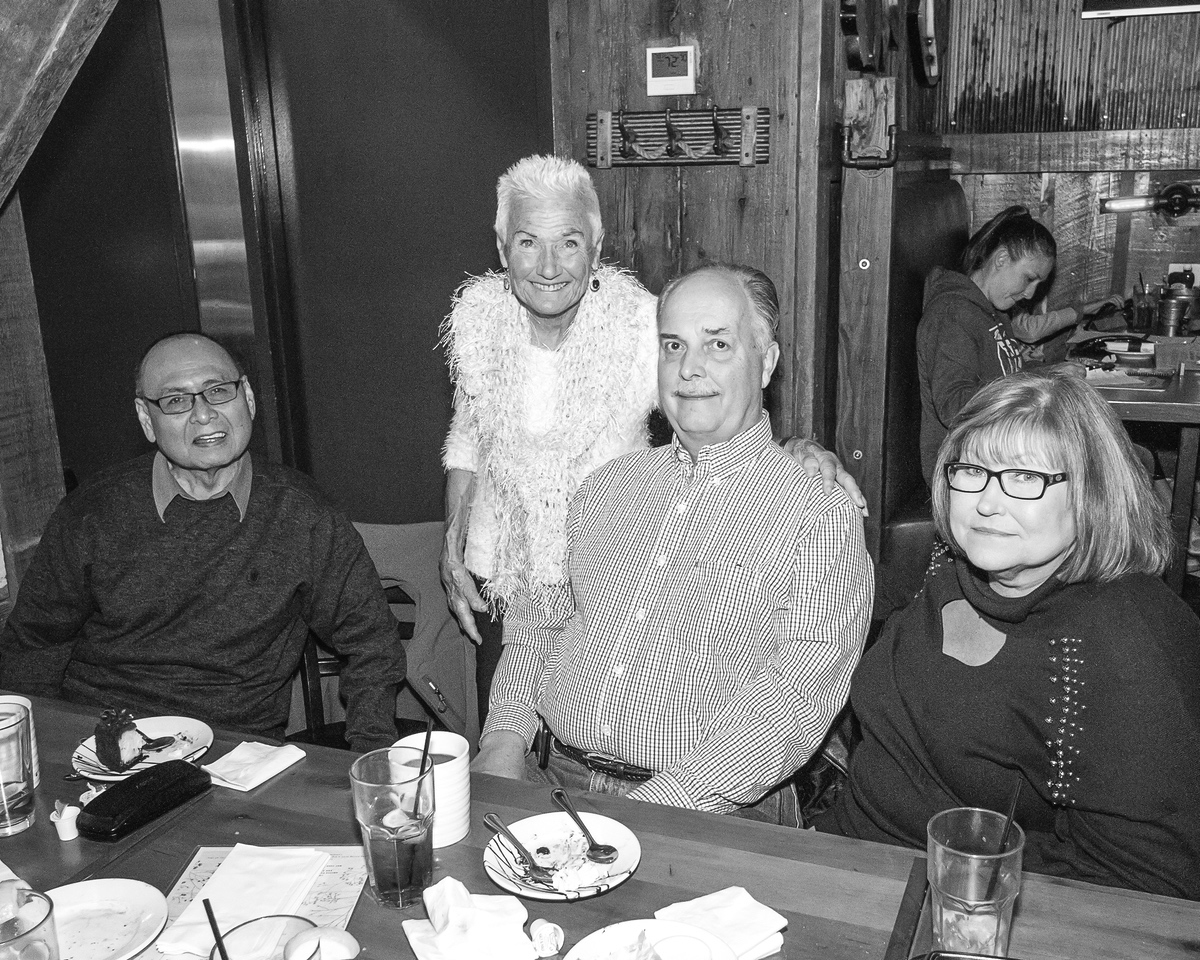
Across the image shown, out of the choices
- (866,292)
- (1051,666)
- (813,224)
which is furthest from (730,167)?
(1051,666)

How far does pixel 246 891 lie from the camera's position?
4.35 feet

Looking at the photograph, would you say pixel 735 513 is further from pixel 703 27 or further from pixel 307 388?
pixel 307 388

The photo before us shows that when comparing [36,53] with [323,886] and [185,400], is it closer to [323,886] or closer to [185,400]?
[185,400]

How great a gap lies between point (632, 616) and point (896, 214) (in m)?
2.23

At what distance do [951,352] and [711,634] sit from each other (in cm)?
225

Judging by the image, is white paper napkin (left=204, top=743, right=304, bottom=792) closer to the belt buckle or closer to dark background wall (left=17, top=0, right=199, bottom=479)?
the belt buckle

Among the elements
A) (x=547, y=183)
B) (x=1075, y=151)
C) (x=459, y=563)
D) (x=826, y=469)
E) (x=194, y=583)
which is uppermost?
(x=1075, y=151)

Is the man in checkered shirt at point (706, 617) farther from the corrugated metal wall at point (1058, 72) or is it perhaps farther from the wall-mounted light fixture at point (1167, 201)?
the wall-mounted light fixture at point (1167, 201)

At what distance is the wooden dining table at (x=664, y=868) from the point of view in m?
1.20

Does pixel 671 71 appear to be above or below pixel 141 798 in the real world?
above

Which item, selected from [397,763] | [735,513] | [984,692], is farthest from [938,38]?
[397,763]

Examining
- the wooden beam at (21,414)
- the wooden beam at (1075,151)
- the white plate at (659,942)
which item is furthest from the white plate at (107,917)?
the wooden beam at (1075,151)

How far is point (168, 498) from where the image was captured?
2355 millimetres

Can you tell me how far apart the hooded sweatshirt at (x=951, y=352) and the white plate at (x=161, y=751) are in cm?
278
